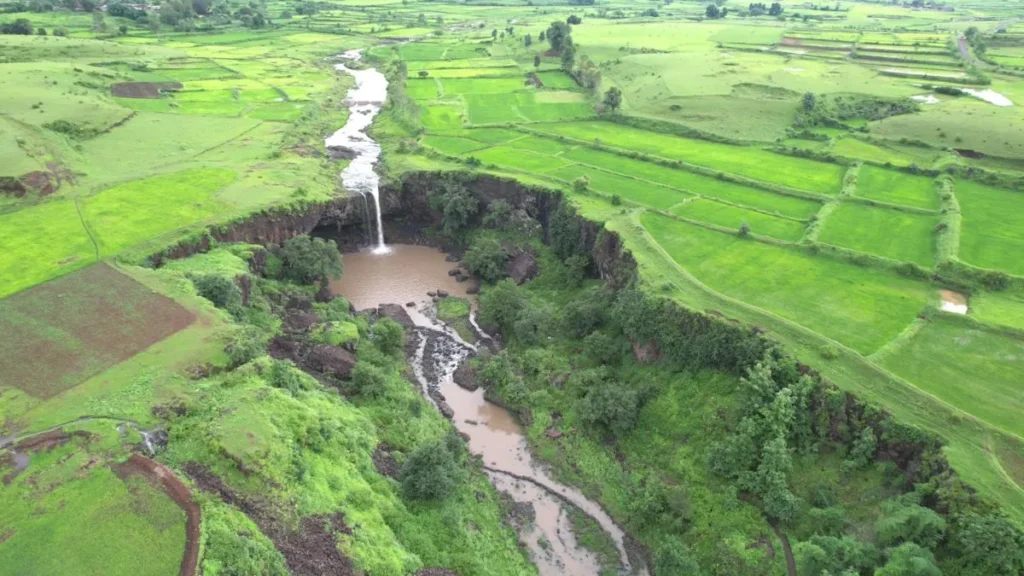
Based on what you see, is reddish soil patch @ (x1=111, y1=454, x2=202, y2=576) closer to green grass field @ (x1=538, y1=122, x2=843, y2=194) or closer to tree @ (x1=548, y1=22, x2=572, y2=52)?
green grass field @ (x1=538, y1=122, x2=843, y2=194)

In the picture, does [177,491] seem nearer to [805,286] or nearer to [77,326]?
[77,326]

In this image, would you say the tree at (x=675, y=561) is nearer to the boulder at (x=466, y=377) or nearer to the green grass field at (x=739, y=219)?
the boulder at (x=466, y=377)

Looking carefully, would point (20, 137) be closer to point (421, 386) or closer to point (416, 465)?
point (421, 386)

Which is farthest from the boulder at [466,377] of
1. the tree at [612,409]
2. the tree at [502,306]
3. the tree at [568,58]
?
the tree at [568,58]

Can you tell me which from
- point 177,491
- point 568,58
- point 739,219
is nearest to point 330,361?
point 177,491

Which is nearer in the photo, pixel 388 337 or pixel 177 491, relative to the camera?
pixel 177 491

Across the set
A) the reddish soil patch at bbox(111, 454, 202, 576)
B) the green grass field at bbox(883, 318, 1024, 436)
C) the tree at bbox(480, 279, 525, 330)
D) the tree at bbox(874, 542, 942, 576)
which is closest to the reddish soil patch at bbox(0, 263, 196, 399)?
the reddish soil patch at bbox(111, 454, 202, 576)
